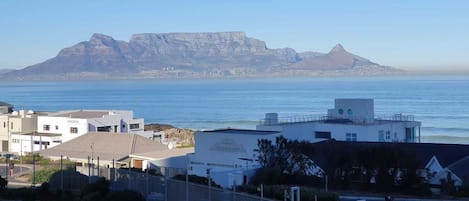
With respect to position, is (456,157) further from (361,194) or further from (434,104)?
(434,104)

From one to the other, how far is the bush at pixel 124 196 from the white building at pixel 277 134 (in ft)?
33.8

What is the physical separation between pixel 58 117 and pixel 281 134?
2578 cm

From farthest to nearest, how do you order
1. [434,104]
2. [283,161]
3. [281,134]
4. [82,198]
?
[434,104] < [281,134] < [283,161] < [82,198]

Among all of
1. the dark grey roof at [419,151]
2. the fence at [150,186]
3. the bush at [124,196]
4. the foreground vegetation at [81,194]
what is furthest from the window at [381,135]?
the bush at [124,196]

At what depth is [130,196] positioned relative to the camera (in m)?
19.2

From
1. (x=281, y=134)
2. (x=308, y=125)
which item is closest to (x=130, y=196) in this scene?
(x=281, y=134)

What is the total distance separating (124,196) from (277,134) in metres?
16.9

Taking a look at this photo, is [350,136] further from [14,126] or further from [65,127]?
[14,126]

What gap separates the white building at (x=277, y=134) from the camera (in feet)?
111

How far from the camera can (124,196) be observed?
19.2m

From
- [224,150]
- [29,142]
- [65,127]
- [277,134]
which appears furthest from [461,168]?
[29,142]

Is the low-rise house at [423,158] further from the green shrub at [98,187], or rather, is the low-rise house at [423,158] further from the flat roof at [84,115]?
the flat roof at [84,115]

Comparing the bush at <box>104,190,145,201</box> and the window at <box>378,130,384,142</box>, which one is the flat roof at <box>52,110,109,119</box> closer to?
the window at <box>378,130,384,142</box>

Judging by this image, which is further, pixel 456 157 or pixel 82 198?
pixel 456 157
